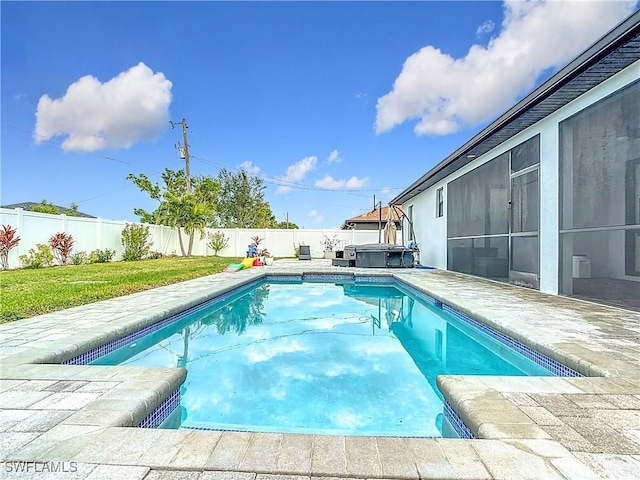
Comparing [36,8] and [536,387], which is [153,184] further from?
[536,387]

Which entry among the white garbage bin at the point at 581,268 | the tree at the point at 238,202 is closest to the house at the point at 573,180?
the white garbage bin at the point at 581,268

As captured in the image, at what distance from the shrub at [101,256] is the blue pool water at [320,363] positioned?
10.1 meters

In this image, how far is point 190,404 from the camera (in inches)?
127

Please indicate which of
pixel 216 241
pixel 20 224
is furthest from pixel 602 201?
pixel 216 241

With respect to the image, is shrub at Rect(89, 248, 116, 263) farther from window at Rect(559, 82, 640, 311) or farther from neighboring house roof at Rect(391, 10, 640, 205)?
window at Rect(559, 82, 640, 311)

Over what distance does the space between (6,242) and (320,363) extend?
11.5 metres

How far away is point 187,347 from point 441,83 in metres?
14.4

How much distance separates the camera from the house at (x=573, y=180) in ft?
16.5

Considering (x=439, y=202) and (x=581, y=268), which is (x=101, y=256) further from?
(x=581, y=268)

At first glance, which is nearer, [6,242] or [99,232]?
[6,242]

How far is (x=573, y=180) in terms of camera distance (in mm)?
6230

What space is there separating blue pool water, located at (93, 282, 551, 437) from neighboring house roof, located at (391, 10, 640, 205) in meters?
3.73

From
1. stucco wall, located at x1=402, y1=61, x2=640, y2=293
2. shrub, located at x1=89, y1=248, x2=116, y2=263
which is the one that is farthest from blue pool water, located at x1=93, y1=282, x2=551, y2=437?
shrub, located at x1=89, y1=248, x2=116, y2=263

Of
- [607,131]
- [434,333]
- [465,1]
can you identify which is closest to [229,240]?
[465,1]
